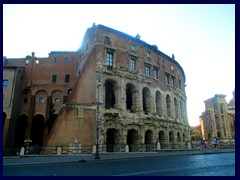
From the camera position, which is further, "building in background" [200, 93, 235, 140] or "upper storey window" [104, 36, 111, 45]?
"building in background" [200, 93, 235, 140]

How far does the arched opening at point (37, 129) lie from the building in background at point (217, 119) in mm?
43794

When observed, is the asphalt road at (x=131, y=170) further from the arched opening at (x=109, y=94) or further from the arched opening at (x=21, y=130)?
the arched opening at (x=21, y=130)

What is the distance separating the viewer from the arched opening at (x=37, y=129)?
101 ft

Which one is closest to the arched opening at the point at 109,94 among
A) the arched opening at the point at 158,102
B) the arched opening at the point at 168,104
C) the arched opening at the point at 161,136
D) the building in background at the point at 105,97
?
the building in background at the point at 105,97

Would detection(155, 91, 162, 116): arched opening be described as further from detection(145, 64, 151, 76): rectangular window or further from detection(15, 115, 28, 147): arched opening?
detection(15, 115, 28, 147): arched opening

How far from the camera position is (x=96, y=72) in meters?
22.8

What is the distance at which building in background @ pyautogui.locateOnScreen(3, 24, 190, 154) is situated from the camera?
67.3 ft

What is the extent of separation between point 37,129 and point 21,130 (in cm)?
237

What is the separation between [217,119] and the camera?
57.0 metres

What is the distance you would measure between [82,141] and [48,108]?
1377 centimetres

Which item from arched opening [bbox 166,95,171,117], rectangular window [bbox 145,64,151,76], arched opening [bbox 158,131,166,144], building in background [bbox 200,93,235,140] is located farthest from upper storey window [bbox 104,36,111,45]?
building in background [bbox 200,93,235,140]

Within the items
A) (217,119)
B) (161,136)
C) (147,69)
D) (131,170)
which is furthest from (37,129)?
(217,119)
